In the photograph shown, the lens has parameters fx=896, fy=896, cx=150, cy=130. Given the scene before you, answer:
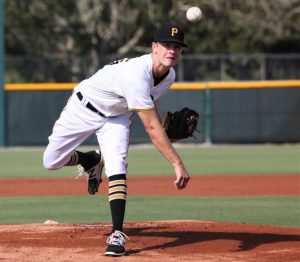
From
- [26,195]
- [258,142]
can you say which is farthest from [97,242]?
[258,142]

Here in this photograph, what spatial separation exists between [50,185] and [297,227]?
4.89 meters

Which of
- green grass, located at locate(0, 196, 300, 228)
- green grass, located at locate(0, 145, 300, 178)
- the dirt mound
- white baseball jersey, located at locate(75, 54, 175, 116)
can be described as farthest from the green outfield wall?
white baseball jersey, located at locate(75, 54, 175, 116)

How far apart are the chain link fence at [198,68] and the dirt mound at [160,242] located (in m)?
17.5

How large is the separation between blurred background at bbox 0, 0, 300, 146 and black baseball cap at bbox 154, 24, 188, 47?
10.2 meters

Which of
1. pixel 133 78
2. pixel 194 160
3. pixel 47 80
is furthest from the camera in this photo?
pixel 47 80

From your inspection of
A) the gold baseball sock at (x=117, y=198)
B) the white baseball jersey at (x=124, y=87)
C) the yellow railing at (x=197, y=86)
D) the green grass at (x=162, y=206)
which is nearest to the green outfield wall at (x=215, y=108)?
the yellow railing at (x=197, y=86)

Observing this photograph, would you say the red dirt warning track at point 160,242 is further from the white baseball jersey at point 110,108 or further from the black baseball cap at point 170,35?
the black baseball cap at point 170,35

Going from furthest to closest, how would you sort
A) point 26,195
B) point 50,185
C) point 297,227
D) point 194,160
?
point 194,160
point 50,185
point 26,195
point 297,227

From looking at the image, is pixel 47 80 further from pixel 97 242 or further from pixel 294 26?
pixel 97 242

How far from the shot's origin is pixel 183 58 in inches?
984

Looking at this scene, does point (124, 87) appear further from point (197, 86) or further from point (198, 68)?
point (198, 68)

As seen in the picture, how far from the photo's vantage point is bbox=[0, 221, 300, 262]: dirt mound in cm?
591

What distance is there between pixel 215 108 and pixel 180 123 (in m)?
12.9

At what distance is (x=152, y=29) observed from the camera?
3434 cm
